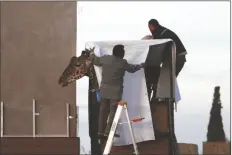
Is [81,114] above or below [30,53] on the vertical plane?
below

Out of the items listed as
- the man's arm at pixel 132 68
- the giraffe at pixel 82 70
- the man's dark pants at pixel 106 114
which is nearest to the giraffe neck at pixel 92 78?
the giraffe at pixel 82 70

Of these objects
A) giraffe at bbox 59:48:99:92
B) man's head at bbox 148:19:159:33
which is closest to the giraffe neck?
giraffe at bbox 59:48:99:92

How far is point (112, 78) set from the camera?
22.6 feet

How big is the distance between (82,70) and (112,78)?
47 centimetres

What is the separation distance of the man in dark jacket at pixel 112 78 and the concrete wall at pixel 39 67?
112 centimetres

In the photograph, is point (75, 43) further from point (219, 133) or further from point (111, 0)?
point (219, 133)

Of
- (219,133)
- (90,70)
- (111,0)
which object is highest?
(111,0)

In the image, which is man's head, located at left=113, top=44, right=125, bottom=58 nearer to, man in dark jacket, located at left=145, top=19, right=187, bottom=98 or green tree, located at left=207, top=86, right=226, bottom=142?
man in dark jacket, located at left=145, top=19, right=187, bottom=98

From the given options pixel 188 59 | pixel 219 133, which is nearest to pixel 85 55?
pixel 188 59

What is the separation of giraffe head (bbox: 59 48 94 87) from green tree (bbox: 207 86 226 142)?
1.86m

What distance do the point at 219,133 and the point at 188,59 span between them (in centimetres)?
106

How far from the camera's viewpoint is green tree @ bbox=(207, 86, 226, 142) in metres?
8.12

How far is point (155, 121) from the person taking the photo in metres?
7.15

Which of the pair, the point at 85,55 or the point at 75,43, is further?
the point at 75,43
